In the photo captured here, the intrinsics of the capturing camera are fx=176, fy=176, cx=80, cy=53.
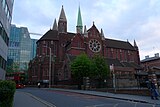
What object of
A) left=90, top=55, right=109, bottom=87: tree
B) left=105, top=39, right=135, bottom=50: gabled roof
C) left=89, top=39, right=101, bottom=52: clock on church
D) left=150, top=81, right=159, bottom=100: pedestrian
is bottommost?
left=150, top=81, right=159, bottom=100: pedestrian

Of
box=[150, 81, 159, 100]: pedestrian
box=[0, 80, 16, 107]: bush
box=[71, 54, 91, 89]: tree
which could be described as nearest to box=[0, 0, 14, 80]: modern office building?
box=[0, 80, 16, 107]: bush

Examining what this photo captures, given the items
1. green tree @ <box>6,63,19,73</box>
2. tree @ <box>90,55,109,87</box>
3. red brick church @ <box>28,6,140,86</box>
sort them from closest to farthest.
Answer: tree @ <box>90,55,109,87</box>, red brick church @ <box>28,6,140,86</box>, green tree @ <box>6,63,19,73</box>

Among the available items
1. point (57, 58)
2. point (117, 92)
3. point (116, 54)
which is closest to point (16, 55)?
point (57, 58)

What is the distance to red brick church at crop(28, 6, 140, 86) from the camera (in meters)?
63.0

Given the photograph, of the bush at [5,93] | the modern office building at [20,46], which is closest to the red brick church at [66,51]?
the bush at [5,93]

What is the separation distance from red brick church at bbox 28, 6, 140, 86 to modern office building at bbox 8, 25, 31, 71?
166 ft

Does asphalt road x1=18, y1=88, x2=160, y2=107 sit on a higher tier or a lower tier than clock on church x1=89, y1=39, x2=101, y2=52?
lower

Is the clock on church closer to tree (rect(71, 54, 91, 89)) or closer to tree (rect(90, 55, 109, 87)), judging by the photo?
tree (rect(71, 54, 91, 89))

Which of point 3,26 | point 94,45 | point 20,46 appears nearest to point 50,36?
point 94,45

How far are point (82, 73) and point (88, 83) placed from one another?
19.3 ft

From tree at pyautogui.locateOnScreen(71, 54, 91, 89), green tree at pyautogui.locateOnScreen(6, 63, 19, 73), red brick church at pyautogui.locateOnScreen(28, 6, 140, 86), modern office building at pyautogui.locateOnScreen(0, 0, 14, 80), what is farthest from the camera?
green tree at pyautogui.locateOnScreen(6, 63, 19, 73)

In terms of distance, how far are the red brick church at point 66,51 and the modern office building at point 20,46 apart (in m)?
50.5

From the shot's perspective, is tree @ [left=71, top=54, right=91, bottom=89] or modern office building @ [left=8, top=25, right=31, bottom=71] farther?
modern office building @ [left=8, top=25, right=31, bottom=71]

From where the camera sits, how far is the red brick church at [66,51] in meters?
63.0
